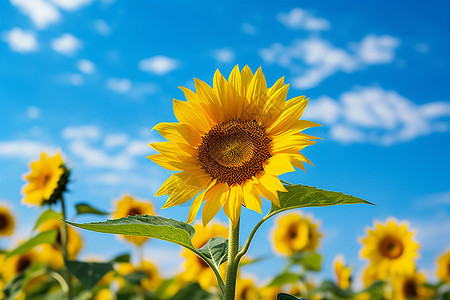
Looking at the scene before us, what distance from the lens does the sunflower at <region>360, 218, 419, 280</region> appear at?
5.24m

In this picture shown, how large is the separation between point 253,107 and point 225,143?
20 centimetres

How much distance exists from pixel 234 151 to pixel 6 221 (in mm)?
6820

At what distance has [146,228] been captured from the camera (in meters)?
1.58

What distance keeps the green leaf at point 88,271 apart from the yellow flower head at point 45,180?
4.33 feet

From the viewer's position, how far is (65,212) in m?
3.92

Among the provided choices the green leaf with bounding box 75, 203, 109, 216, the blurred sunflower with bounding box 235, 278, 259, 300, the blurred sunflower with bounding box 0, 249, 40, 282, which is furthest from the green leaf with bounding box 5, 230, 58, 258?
the blurred sunflower with bounding box 0, 249, 40, 282

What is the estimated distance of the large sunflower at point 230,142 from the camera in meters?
1.72

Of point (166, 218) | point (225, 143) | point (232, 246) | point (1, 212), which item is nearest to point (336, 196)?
point (232, 246)

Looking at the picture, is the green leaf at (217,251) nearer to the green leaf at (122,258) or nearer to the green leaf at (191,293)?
the green leaf at (191,293)

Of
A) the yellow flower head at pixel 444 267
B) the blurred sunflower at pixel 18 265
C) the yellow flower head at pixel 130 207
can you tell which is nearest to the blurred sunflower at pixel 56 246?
the yellow flower head at pixel 130 207

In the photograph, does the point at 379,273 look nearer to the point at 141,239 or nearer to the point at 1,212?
the point at 141,239

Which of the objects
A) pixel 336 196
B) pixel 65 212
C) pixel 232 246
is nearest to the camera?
pixel 336 196

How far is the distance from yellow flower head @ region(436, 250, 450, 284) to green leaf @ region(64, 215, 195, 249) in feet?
20.8

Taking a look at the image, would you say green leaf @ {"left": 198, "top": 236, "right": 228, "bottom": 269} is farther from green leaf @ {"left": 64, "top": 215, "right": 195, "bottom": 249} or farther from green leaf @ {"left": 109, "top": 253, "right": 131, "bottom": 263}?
green leaf @ {"left": 109, "top": 253, "right": 131, "bottom": 263}
